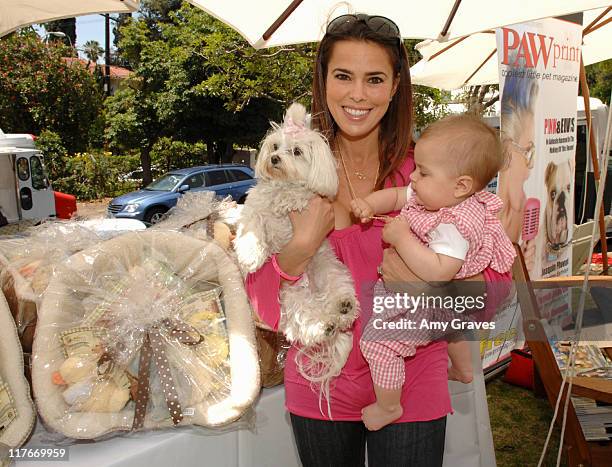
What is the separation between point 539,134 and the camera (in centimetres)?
404

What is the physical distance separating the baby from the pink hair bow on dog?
0.41m

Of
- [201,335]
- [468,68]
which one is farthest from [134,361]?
[468,68]

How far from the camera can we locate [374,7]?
297 centimetres

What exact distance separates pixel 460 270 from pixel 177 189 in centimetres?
1231

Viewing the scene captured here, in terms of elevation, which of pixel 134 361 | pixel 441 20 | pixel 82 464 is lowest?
pixel 82 464

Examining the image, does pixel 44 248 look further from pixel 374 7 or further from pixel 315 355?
pixel 374 7

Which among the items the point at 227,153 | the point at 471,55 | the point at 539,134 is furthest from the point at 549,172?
the point at 227,153

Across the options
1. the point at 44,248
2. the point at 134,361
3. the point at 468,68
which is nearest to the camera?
the point at 134,361

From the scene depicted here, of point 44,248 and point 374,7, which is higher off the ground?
point 374,7

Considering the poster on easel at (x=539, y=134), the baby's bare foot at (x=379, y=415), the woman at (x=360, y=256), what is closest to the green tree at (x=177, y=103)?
the poster on easel at (x=539, y=134)

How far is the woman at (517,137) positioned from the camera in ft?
12.1

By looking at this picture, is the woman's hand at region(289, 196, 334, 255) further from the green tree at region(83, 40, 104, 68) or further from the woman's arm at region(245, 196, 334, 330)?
the green tree at region(83, 40, 104, 68)

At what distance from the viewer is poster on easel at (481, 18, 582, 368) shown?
3.69 metres

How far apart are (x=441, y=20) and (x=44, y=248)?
8.15ft
